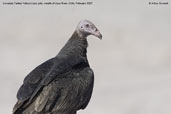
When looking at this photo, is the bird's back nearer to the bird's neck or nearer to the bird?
the bird

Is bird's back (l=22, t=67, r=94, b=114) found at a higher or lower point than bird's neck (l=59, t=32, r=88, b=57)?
lower

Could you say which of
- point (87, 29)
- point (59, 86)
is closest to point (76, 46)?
point (87, 29)

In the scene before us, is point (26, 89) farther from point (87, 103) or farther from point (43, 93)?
point (87, 103)

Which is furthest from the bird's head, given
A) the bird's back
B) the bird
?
the bird's back

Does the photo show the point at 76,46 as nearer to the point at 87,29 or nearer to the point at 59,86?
the point at 87,29

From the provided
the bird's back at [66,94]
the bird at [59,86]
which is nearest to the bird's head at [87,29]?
the bird at [59,86]

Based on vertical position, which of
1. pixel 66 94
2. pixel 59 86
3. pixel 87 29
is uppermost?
pixel 87 29
